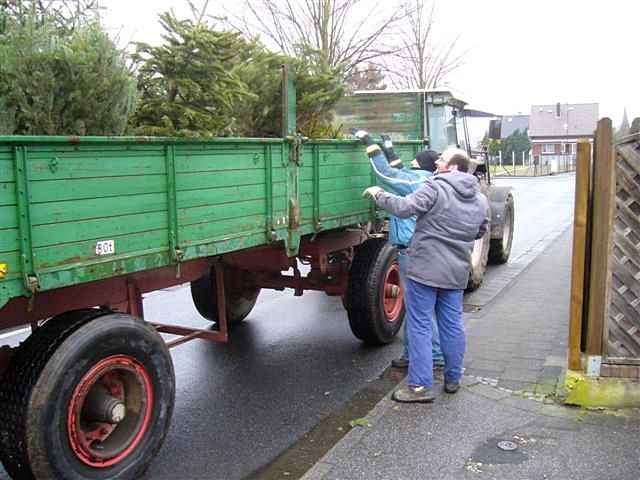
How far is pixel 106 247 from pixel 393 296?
3658 millimetres

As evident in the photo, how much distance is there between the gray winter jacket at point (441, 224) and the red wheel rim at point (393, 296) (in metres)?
1.59

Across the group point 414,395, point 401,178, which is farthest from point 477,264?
point 414,395

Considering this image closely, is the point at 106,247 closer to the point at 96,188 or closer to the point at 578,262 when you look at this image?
the point at 96,188

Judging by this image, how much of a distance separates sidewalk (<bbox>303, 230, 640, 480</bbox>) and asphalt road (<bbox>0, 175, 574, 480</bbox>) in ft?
2.00

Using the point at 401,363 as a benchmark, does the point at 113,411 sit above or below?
above

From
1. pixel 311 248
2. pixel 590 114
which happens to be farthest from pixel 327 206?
pixel 590 114

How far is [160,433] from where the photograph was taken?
12.3ft

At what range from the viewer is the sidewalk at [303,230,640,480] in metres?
3.76

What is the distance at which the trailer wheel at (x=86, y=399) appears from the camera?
3127mm

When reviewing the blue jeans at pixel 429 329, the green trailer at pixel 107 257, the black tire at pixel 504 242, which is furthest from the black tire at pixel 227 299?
the black tire at pixel 504 242

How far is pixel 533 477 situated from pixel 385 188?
262cm

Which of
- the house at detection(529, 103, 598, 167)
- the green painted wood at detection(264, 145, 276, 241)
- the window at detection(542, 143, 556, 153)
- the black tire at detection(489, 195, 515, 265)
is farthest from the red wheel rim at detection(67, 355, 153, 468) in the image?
the window at detection(542, 143, 556, 153)

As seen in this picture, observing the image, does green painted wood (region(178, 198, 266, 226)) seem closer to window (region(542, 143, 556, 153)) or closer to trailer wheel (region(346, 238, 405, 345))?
trailer wheel (region(346, 238, 405, 345))

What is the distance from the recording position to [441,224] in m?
4.75
